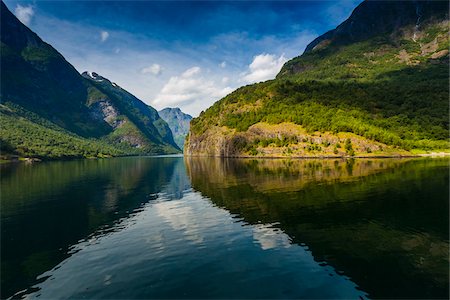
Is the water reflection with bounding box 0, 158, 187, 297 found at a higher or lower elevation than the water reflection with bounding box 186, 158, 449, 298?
lower

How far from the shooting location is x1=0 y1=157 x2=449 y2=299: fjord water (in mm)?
26812

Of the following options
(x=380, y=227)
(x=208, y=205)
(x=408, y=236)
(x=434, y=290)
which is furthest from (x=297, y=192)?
(x=434, y=290)

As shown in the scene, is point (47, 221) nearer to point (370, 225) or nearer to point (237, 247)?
point (237, 247)

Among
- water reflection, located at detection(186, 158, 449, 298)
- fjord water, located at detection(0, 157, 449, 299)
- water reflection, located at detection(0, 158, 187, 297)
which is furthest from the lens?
water reflection, located at detection(0, 158, 187, 297)

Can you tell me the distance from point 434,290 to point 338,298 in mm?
8018

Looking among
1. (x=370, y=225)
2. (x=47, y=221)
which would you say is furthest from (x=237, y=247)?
(x=47, y=221)

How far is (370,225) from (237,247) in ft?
66.6

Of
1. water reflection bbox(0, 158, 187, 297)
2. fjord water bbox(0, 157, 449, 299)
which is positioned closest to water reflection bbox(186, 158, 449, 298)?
fjord water bbox(0, 157, 449, 299)

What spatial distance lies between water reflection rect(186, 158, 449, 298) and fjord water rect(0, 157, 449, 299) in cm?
16

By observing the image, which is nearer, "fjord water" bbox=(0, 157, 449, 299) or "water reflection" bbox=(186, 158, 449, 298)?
"fjord water" bbox=(0, 157, 449, 299)

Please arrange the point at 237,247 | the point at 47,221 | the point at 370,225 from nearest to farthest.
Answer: the point at 237,247
the point at 370,225
the point at 47,221

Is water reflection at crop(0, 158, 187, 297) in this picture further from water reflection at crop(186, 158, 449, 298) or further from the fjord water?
water reflection at crop(186, 158, 449, 298)

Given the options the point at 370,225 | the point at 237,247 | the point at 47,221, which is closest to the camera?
the point at 237,247

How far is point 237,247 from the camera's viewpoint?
37219 mm
